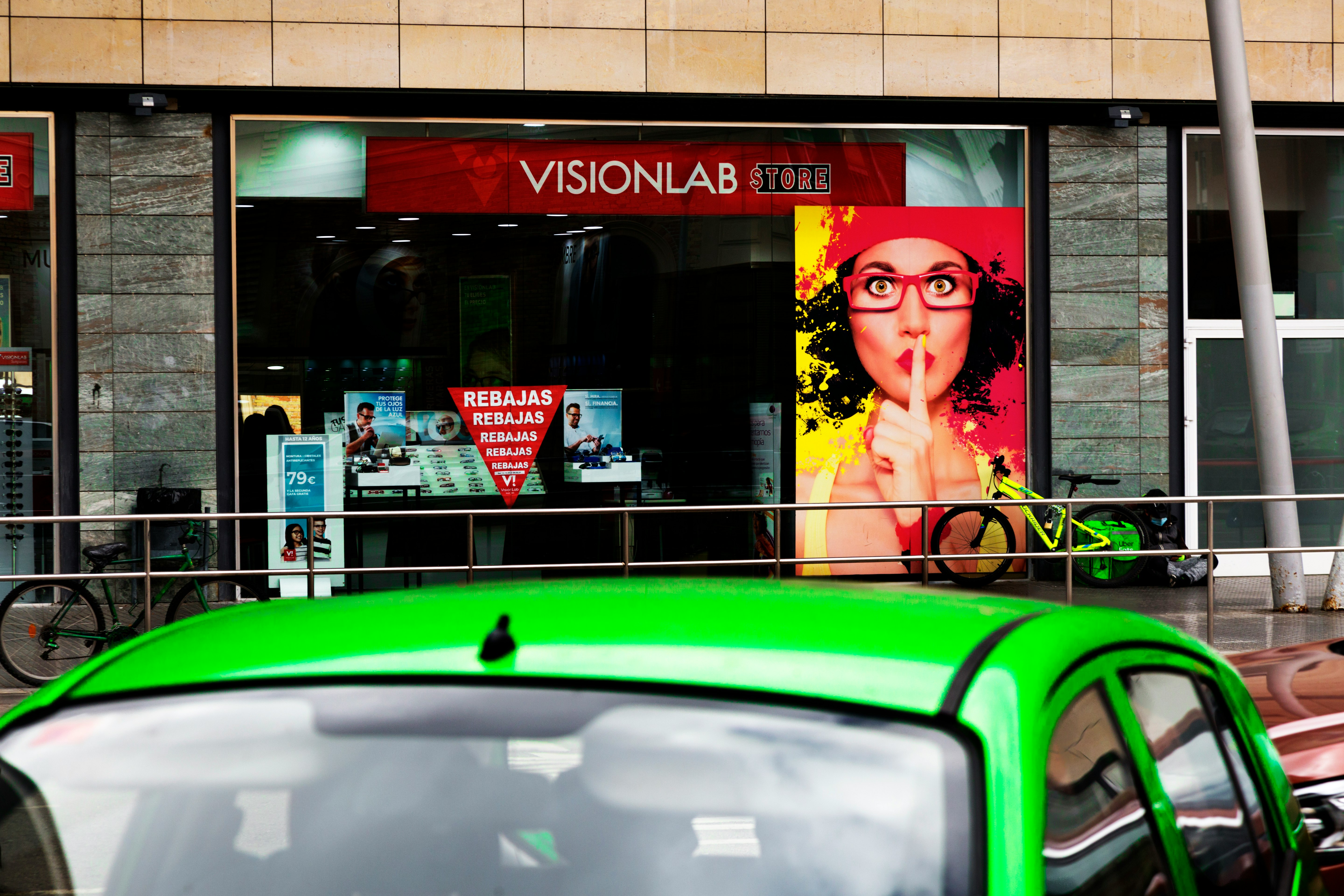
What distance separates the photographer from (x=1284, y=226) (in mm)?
12953

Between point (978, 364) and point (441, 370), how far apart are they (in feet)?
16.8

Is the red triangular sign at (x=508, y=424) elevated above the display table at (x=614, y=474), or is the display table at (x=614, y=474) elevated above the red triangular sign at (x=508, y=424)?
the red triangular sign at (x=508, y=424)

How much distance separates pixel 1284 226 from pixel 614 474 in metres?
7.16

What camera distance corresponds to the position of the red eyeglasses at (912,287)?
1238 cm

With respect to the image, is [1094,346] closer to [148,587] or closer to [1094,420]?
[1094,420]

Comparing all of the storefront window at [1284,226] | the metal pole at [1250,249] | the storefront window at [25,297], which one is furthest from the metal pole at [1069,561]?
the storefront window at [25,297]

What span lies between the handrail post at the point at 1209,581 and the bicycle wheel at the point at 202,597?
6.33 m

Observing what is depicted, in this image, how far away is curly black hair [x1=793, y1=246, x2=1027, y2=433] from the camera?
1234 cm

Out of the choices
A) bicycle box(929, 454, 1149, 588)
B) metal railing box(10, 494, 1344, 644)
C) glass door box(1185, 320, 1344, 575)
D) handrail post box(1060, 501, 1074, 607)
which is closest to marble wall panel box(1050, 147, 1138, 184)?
glass door box(1185, 320, 1344, 575)

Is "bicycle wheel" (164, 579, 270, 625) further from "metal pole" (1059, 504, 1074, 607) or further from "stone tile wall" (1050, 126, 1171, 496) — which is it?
"stone tile wall" (1050, 126, 1171, 496)

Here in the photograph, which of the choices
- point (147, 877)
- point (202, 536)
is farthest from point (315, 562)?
point (147, 877)

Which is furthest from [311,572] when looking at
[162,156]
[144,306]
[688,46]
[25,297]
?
[688,46]

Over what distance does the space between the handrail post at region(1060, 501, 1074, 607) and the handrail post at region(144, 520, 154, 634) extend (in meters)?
5.93

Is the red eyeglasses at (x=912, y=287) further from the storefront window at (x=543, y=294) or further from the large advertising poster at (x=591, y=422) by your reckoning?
the large advertising poster at (x=591, y=422)
